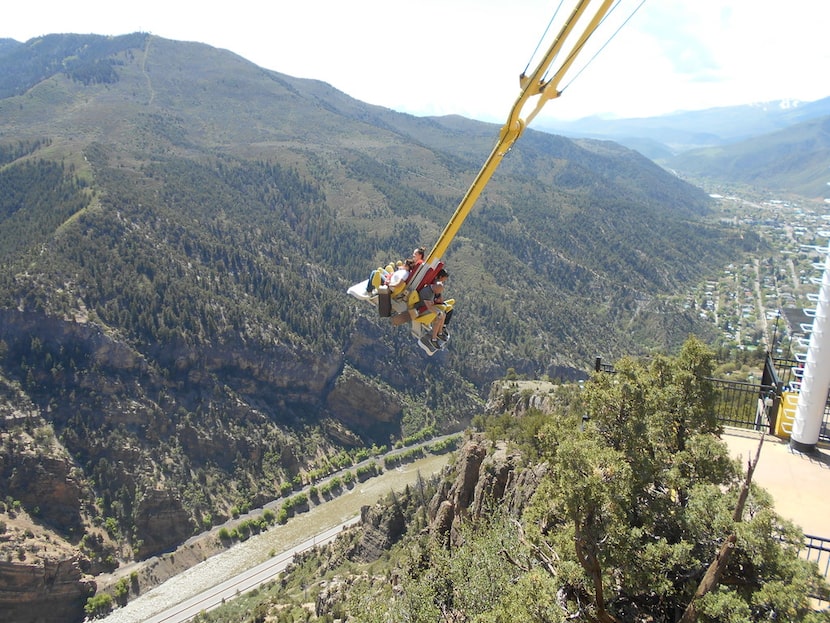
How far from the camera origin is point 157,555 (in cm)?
6116

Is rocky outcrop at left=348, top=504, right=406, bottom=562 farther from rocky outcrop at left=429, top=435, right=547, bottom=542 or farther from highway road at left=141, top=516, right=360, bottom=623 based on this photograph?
highway road at left=141, top=516, right=360, bottom=623

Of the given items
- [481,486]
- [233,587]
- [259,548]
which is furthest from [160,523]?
[481,486]

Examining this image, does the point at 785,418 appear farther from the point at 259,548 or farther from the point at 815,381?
the point at 259,548

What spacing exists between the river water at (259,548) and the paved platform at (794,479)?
4171 cm

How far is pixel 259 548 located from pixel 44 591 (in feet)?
66.1

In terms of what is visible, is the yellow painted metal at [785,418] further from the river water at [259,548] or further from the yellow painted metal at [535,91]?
the river water at [259,548]

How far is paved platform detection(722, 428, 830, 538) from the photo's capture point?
13.9 m

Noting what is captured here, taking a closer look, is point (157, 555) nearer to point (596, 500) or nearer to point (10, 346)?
point (10, 346)

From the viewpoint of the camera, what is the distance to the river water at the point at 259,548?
55.8m

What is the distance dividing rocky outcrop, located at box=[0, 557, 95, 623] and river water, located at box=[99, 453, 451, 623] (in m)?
3.52

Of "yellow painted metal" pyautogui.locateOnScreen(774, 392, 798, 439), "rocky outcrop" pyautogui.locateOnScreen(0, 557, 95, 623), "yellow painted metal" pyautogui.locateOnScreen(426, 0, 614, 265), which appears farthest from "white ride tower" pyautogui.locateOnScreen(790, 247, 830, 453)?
"rocky outcrop" pyautogui.locateOnScreen(0, 557, 95, 623)

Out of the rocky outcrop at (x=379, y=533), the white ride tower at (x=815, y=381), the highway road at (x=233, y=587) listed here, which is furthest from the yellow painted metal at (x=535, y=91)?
the highway road at (x=233, y=587)

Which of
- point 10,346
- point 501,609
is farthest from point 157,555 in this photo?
point 501,609

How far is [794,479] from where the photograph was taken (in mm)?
15602
